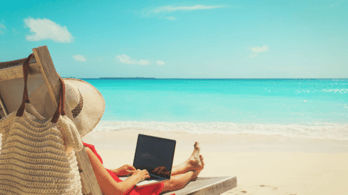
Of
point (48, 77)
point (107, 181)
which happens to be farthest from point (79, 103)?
point (107, 181)

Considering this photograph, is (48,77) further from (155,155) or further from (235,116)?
(235,116)

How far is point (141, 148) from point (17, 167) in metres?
1.47

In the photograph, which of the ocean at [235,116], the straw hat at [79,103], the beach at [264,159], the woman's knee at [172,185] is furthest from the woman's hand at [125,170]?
the ocean at [235,116]

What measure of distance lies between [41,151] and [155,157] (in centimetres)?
143

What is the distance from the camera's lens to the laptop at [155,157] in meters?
2.40

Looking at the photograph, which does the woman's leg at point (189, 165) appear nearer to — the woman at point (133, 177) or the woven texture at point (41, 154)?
the woman at point (133, 177)

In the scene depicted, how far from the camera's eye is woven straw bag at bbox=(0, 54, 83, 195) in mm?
1192

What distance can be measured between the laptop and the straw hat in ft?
2.31

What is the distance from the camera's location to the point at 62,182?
1.20m

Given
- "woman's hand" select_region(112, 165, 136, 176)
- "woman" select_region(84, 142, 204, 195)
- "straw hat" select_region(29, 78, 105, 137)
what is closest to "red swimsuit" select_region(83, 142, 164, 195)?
"woman" select_region(84, 142, 204, 195)

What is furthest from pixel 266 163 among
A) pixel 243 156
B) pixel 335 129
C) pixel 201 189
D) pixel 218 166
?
pixel 335 129

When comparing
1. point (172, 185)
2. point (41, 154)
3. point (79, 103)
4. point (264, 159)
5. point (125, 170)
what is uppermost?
point (79, 103)

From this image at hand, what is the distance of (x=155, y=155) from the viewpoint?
8.30 feet

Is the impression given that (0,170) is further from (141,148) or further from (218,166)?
(218,166)
